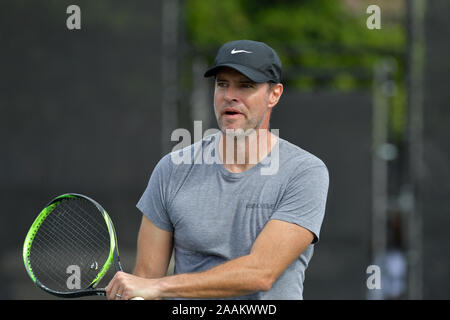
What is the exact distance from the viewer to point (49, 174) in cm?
687

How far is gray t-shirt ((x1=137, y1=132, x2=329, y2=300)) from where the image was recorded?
303 cm

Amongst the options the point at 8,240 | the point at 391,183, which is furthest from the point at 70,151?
the point at 391,183

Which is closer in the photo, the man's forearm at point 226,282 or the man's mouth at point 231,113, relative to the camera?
the man's forearm at point 226,282

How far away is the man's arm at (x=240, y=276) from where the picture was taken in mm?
2924

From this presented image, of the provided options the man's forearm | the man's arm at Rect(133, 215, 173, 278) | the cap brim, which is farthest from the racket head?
the cap brim

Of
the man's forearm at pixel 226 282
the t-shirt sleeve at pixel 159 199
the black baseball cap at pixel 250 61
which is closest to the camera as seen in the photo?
the man's forearm at pixel 226 282

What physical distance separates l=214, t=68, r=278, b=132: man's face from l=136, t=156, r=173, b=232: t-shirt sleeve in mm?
316

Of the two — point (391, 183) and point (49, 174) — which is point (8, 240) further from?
point (391, 183)

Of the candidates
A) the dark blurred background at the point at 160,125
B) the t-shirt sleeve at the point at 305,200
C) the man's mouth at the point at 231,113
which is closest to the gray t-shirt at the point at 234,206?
the t-shirt sleeve at the point at 305,200

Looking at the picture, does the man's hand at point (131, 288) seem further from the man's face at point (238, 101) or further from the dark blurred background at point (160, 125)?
the dark blurred background at point (160, 125)

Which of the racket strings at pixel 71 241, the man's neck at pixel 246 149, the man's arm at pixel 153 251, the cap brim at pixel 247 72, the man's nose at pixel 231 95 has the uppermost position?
the cap brim at pixel 247 72

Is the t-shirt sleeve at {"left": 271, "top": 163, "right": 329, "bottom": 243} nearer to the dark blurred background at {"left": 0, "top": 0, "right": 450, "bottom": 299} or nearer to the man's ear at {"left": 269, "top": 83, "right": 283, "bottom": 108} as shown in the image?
the man's ear at {"left": 269, "top": 83, "right": 283, "bottom": 108}

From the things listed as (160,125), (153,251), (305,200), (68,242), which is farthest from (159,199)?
(160,125)

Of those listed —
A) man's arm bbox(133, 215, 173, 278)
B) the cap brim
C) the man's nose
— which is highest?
the cap brim
